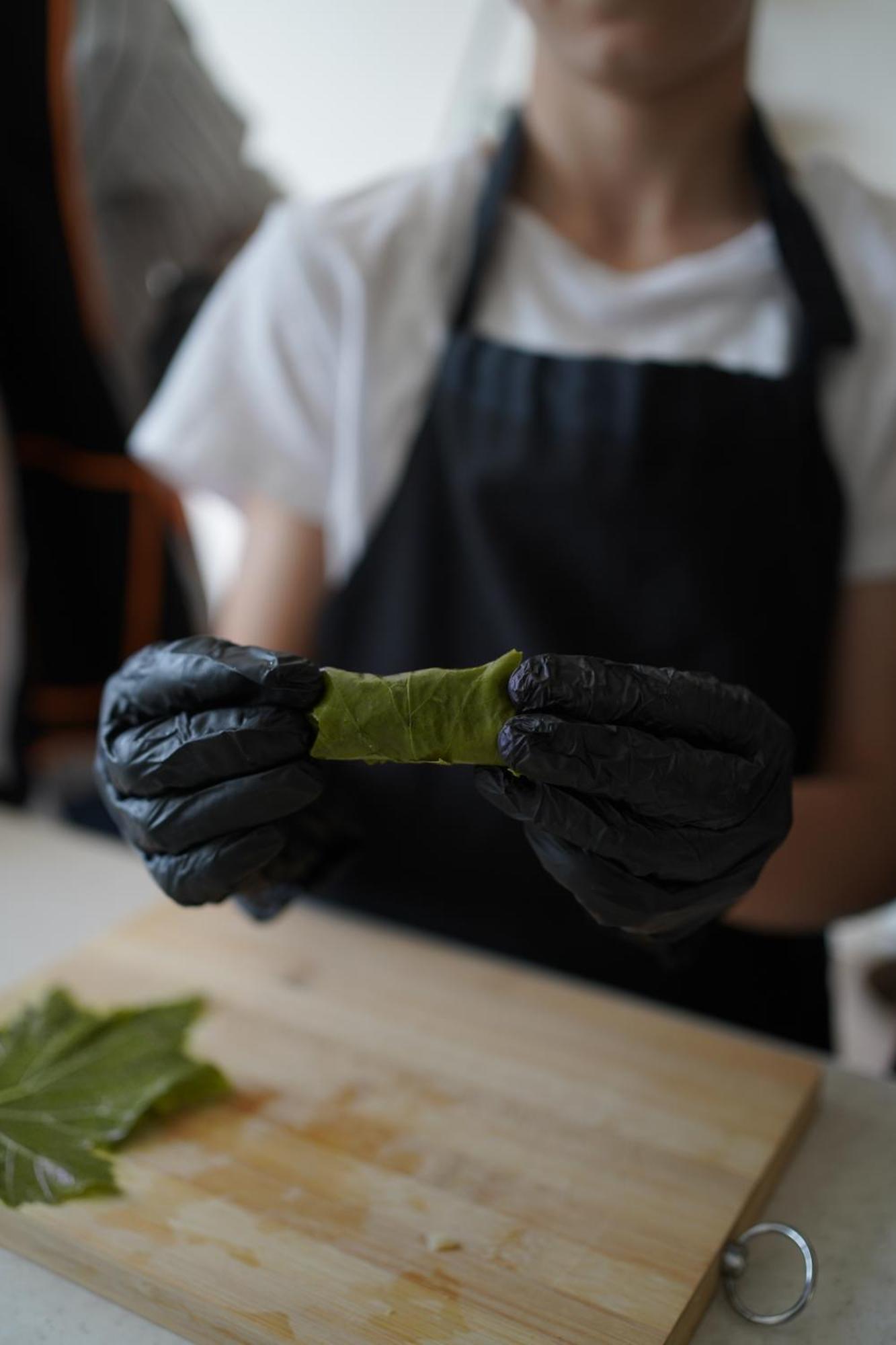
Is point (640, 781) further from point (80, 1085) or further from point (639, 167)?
point (639, 167)

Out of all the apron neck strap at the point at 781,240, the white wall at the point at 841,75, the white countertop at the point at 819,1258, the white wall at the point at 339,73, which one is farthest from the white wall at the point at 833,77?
the white countertop at the point at 819,1258

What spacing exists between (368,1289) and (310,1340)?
0.16 ft

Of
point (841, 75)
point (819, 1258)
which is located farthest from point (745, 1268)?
point (841, 75)

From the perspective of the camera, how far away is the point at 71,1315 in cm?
70

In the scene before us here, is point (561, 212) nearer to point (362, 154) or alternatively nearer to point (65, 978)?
point (65, 978)

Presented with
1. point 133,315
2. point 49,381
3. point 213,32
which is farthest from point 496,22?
point 49,381

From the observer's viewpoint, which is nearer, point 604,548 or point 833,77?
point 604,548

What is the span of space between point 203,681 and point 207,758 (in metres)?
0.05

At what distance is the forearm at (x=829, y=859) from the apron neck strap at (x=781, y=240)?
1.32ft

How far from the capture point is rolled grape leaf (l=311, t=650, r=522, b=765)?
689mm

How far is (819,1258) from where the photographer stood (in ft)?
2.46

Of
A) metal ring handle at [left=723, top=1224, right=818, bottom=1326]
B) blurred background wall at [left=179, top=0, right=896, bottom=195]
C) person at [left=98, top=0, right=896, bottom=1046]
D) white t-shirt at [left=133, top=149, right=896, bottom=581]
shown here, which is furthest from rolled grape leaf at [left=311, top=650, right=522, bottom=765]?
blurred background wall at [left=179, top=0, right=896, bottom=195]

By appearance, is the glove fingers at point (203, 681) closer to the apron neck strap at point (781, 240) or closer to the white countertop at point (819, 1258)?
the white countertop at point (819, 1258)

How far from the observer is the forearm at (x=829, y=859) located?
3.19 ft
